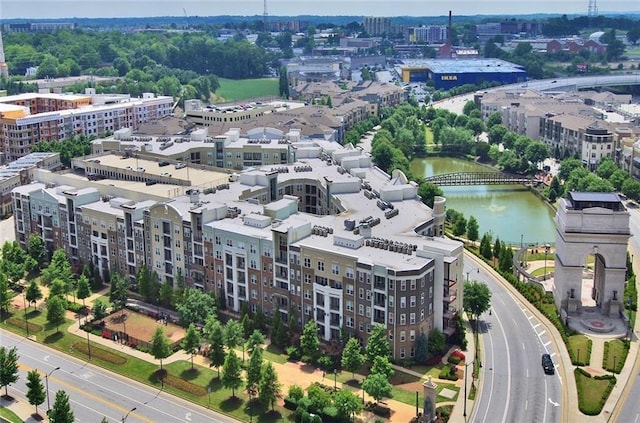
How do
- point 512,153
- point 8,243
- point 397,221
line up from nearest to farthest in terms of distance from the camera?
1. point 397,221
2. point 8,243
3. point 512,153

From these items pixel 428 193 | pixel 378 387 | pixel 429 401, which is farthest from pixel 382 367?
pixel 428 193

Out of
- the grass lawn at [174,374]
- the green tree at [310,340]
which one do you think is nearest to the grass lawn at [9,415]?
the grass lawn at [174,374]

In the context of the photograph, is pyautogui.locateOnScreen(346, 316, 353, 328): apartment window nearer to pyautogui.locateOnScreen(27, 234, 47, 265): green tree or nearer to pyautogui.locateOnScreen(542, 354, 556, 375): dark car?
pyautogui.locateOnScreen(542, 354, 556, 375): dark car

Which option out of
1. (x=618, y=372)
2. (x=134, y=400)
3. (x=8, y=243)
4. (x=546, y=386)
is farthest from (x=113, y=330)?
(x=618, y=372)

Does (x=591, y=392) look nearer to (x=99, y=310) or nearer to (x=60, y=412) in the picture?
(x=60, y=412)

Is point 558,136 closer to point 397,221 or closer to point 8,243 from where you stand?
point 397,221

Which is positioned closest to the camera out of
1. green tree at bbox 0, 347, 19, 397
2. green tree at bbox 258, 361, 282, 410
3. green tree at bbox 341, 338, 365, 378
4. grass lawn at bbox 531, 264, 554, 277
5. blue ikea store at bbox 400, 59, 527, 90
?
green tree at bbox 258, 361, 282, 410

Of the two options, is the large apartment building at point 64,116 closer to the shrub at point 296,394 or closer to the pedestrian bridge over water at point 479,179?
the pedestrian bridge over water at point 479,179

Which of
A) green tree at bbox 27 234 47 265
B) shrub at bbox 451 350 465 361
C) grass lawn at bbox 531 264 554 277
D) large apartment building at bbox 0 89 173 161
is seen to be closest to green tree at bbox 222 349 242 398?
shrub at bbox 451 350 465 361
